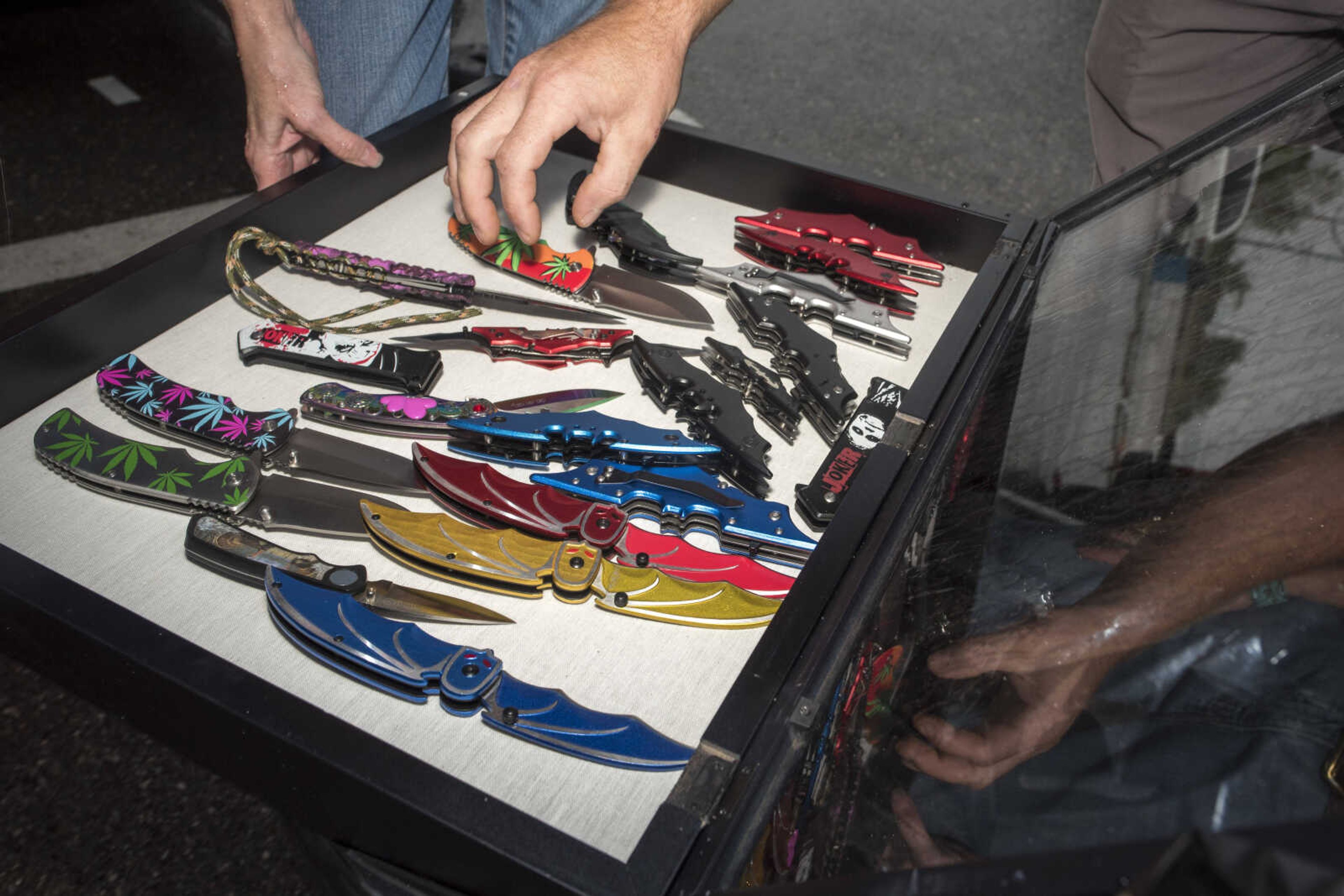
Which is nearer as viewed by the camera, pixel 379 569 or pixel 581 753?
pixel 581 753

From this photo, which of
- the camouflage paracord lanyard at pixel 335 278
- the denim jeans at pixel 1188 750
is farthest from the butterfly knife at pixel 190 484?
the denim jeans at pixel 1188 750

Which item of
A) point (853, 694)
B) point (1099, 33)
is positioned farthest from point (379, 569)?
point (1099, 33)

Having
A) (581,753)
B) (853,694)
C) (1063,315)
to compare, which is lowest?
(581,753)

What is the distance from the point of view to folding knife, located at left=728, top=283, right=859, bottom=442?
36.8 inches

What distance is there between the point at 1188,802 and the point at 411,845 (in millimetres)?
440

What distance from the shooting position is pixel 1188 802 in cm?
46

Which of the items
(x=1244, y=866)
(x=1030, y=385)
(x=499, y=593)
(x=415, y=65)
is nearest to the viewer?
(x=1244, y=866)

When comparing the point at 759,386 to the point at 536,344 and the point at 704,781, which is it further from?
the point at 704,781

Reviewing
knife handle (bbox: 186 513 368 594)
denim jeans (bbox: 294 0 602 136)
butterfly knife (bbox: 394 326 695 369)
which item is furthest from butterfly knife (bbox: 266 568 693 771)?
denim jeans (bbox: 294 0 602 136)

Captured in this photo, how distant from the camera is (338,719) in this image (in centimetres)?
59

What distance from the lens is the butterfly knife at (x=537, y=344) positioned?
991mm

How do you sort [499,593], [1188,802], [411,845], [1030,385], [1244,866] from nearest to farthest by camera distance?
[1244,866]
[1188,802]
[411,845]
[499,593]
[1030,385]

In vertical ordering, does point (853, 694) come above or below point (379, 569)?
above

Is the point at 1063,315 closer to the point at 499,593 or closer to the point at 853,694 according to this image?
the point at 853,694
